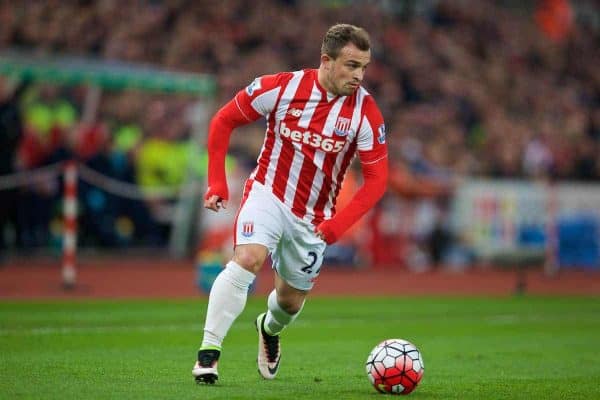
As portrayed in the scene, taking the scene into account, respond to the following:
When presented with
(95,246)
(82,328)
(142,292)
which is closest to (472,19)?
(95,246)

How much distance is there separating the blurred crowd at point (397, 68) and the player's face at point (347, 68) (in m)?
14.5

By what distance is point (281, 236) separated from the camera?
23.8 ft

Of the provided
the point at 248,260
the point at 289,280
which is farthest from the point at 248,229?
the point at 289,280

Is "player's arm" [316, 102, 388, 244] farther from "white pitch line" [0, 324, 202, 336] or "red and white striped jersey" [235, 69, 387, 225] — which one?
"white pitch line" [0, 324, 202, 336]

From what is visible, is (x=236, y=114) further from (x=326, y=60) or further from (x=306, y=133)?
Result: (x=326, y=60)

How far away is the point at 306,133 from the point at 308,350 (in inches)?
120

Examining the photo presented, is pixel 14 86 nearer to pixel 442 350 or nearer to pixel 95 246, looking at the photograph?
pixel 95 246

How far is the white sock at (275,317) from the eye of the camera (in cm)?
762

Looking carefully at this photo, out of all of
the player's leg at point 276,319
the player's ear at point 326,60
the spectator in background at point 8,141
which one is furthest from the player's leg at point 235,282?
the spectator in background at point 8,141

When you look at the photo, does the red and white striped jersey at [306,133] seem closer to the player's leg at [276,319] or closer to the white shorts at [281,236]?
the white shorts at [281,236]

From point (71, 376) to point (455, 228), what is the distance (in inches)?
766

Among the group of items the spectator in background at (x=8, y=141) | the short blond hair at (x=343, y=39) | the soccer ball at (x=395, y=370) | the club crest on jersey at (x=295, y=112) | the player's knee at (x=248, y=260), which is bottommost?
the soccer ball at (x=395, y=370)

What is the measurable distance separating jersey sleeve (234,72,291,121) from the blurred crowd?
14.2 meters

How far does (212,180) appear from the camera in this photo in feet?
23.1
